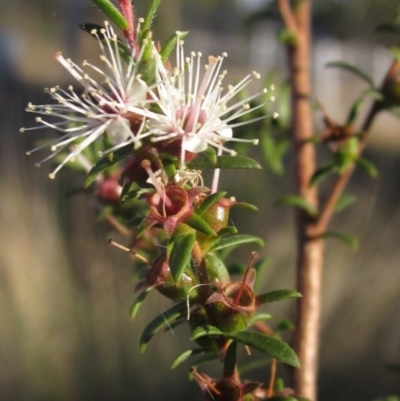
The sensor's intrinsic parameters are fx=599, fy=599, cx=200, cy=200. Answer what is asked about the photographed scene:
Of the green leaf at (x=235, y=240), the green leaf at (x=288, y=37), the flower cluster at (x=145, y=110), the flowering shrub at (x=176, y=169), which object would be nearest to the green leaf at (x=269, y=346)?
the flowering shrub at (x=176, y=169)

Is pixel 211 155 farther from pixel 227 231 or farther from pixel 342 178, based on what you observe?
pixel 342 178

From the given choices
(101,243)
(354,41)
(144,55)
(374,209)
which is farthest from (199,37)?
(144,55)

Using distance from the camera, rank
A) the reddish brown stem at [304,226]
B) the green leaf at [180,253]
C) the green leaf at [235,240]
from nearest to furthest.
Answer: the green leaf at [180,253]
the green leaf at [235,240]
the reddish brown stem at [304,226]

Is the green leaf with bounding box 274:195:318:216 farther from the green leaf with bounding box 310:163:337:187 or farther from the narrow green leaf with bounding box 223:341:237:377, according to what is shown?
the narrow green leaf with bounding box 223:341:237:377

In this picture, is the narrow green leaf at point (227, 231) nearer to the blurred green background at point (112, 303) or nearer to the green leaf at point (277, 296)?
the green leaf at point (277, 296)

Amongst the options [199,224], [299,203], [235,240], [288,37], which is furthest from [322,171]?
[199,224]

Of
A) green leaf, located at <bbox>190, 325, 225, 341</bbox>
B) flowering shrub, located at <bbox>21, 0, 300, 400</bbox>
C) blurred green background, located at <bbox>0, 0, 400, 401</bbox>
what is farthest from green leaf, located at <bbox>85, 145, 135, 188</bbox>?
blurred green background, located at <bbox>0, 0, 400, 401</bbox>
